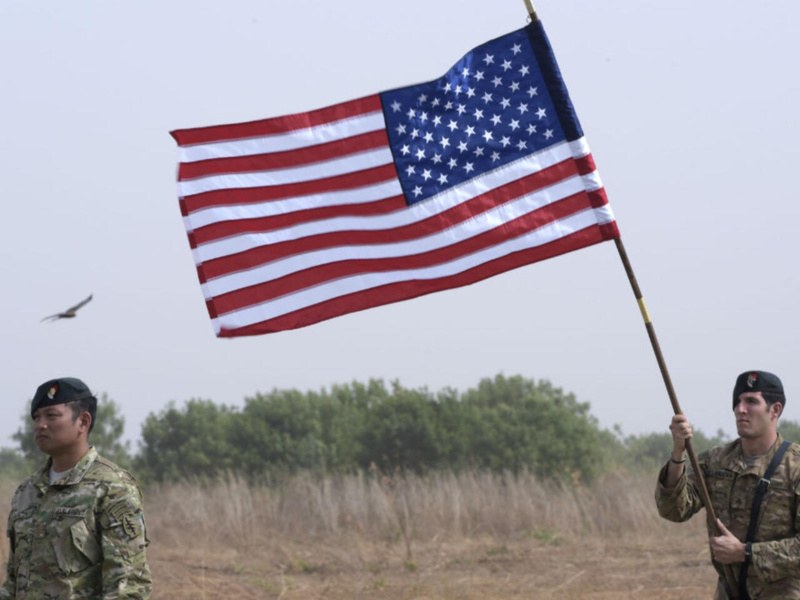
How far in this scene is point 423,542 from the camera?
1856 cm

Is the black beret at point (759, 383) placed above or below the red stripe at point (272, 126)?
below

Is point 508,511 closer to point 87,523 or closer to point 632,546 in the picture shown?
point 632,546

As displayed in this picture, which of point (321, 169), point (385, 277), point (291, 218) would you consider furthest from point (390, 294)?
point (321, 169)

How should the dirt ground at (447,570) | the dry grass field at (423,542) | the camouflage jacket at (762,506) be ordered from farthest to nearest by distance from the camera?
the dry grass field at (423,542) < the dirt ground at (447,570) < the camouflage jacket at (762,506)

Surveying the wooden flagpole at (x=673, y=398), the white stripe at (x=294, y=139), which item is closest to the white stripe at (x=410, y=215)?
A: the white stripe at (x=294, y=139)

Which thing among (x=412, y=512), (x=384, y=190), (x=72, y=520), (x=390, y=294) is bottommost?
(x=412, y=512)

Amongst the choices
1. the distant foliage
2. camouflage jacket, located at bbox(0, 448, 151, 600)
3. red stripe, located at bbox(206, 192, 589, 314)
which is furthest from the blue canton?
the distant foliage

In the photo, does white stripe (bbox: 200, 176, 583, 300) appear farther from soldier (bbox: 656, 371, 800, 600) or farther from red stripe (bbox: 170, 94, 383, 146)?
soldier (bbox: 656, 371, 800, 600)

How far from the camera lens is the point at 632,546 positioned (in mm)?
17625

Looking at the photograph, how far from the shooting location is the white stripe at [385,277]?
241 inches

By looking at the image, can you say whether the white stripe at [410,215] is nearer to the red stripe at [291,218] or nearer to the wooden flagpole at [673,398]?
the red stripe at [291,218]

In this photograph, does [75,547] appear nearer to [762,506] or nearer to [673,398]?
[673,398]

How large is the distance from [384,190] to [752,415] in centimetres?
248

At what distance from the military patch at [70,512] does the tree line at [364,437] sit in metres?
23.6
